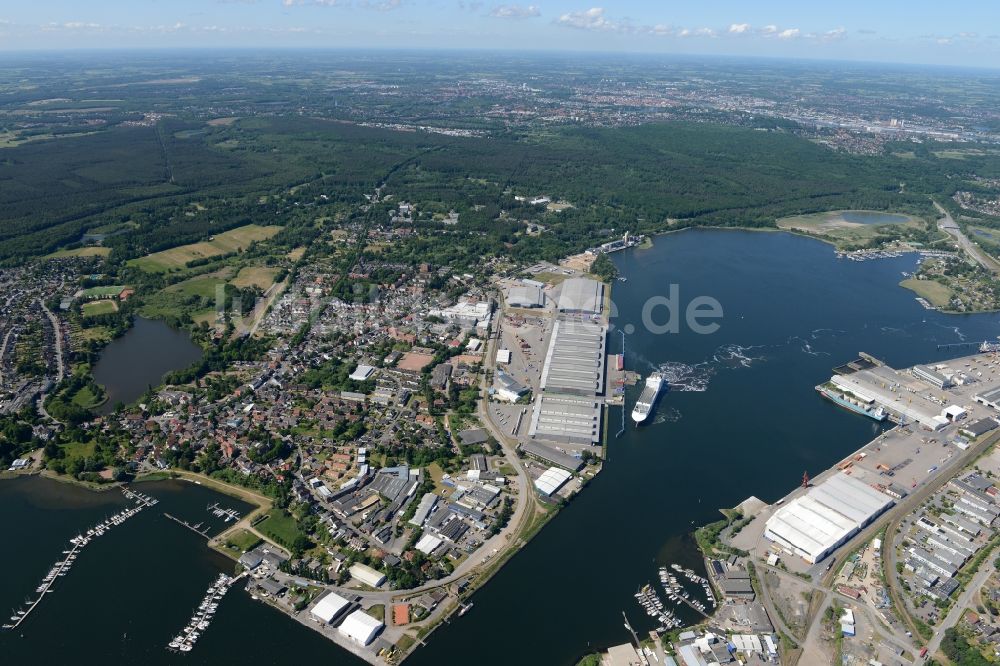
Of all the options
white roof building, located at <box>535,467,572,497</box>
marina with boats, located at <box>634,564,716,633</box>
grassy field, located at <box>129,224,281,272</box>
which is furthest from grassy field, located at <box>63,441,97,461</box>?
grassy field, located at <box>129,224,281,272</box>

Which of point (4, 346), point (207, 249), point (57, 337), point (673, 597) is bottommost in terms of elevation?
point (673, 597)

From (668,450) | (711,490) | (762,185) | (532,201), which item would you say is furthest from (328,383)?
(762,185)

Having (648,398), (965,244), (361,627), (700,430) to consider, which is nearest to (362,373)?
(648,398)

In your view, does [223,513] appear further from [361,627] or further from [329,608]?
[361,627]

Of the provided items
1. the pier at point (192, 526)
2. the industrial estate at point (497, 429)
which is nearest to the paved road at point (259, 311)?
the industrial estate at point (497, 429)

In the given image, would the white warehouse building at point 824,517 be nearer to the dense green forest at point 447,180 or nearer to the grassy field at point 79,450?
the grassy field at point 79,450

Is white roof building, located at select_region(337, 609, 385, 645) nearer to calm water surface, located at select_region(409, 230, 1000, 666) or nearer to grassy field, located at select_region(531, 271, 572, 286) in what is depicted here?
calm water surface, located at select_region(409, 230, 1000, 666)
